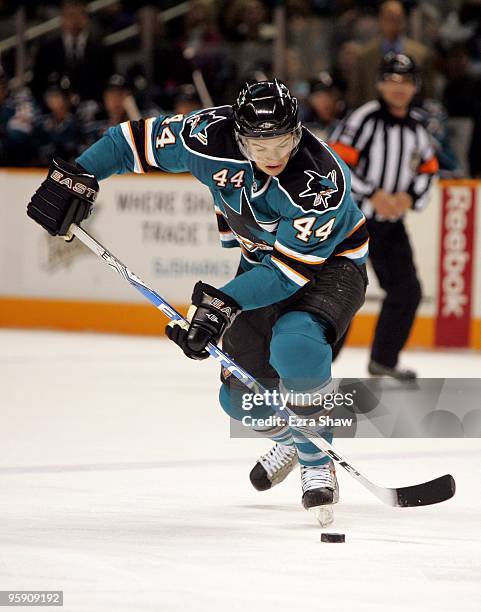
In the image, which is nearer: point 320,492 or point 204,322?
point 204,322

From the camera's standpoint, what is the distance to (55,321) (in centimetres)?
852

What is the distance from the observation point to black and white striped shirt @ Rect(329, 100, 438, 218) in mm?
6254

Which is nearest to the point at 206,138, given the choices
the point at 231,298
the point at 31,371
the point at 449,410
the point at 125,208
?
the point at 231,298

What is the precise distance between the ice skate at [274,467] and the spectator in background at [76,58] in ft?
18.8

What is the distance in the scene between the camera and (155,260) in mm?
8203

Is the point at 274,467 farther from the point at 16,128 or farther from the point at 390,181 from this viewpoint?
the point at 16,128

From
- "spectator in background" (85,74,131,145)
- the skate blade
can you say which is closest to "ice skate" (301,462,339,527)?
the skate blade

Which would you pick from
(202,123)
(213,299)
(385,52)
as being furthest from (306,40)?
(213,299)

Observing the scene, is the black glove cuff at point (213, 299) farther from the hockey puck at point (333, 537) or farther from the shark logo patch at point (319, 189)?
the hockey puck at point (333, 537)

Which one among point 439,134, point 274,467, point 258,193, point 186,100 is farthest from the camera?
point 186,100

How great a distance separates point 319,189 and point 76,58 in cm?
622

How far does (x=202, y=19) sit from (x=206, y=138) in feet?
21.2

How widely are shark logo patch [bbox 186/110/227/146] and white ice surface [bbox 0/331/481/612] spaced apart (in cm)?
94

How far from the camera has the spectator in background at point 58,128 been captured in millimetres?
8859
